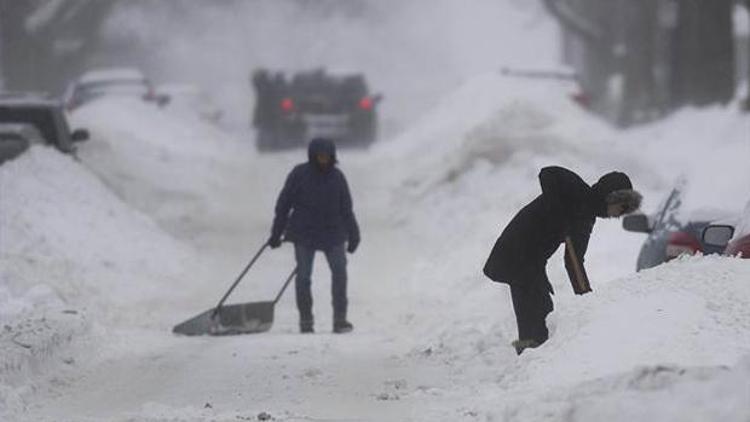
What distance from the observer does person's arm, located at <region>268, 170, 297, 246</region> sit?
1310 centimetres

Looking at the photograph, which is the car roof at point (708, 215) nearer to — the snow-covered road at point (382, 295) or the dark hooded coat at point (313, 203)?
the snow-covered road at point (382, 295)

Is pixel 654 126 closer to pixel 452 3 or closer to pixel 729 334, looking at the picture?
pixel 729 334

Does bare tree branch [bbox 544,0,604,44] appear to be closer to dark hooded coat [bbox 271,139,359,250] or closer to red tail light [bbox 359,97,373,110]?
red tail light [bbox 359,97,373,110]


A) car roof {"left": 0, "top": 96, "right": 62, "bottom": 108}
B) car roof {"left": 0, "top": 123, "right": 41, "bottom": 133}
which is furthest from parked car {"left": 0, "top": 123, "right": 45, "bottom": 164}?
car roof {"left": 0, "top": 96, "right": 62, "bottom": 108}

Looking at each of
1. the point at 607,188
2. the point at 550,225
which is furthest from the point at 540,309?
the point at 607,188

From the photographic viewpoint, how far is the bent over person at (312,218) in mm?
13086

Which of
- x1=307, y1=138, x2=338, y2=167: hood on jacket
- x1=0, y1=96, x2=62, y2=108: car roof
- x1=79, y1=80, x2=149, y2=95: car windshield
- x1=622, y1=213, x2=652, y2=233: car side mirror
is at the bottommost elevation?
x1=622, y1=213, x2=652, y2=233: car side mirror

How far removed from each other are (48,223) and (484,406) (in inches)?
381

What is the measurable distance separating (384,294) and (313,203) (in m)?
3.00

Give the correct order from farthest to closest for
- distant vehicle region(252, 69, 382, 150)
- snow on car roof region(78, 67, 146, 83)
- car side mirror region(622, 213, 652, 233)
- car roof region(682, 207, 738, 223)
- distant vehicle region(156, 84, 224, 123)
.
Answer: distant vehicle region(156, 84, 224, 123)
snow on car roof region(78, 67, 146, 83)
distant vehicle region(252, 69, 382, 150)
car side mirror region(622, 213, 652, 233)
car roof region(682, 207, 738, 223)

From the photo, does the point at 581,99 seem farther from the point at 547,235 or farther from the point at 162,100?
the point at 547,235

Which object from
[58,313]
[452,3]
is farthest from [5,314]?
[452,3]

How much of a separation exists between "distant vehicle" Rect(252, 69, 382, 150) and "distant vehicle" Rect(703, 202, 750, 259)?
22.4 meters

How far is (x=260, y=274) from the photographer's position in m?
17.5
